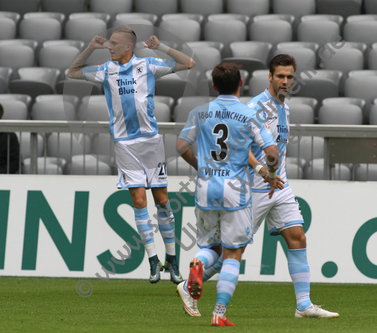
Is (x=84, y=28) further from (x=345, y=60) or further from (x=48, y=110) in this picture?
(x=345, y=60)

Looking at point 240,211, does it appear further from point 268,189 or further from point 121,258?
point 121,258

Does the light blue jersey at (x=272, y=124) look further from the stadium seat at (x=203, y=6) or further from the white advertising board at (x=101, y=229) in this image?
the stadium seat at (x=203, y=6)

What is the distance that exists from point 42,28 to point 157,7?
2.33 meters

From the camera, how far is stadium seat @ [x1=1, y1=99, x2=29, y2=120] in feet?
33.6

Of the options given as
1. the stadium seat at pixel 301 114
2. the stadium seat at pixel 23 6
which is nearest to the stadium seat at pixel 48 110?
the stadium seat at pixel 301 114

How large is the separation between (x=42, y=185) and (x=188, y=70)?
8.26 ft

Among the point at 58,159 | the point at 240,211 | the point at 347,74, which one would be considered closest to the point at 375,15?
the point at 347,74

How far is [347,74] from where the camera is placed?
11406 mm

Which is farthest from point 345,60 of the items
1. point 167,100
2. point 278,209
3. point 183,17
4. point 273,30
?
point 278,209

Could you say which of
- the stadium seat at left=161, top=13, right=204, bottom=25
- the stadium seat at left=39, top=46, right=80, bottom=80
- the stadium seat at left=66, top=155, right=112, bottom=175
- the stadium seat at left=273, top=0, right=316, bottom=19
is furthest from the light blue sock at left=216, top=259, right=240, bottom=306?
the stadium seat at left=273, top=0, right=316, bottom=19

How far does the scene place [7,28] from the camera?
1292 centimetres

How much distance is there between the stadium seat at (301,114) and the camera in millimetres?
9866

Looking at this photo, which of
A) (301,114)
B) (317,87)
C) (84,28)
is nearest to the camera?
(301,114)

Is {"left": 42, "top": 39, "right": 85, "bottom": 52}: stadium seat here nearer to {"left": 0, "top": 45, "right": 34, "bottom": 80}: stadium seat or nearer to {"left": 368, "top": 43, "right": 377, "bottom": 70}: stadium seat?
{"left": 0, "top": 45, "right": 34, "bottom": 80}: stadium seat
